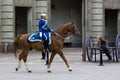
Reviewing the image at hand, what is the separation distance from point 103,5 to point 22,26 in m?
6.34

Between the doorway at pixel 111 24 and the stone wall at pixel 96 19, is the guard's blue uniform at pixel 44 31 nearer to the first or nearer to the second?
the stone wall at pixel 96 19

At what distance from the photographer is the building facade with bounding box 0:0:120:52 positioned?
3325 cm

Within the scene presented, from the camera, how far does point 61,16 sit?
3981cm

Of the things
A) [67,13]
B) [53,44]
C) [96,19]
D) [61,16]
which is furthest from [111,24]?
[53,44]

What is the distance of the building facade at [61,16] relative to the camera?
33.2m

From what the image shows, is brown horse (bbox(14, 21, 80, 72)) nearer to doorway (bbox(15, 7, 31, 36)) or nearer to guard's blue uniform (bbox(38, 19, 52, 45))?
guard's blue uniform (bbox(38, 19, 52, 45))

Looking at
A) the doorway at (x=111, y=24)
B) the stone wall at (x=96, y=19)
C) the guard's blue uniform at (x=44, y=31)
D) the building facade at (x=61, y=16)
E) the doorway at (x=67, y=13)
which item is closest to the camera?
the guard's blue uniform at (x=44, y=31)

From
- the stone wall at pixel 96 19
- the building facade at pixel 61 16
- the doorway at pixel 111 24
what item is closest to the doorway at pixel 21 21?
the building facade at pixel 61 16

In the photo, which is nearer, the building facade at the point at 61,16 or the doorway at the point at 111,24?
the building facade at the point at 61,16

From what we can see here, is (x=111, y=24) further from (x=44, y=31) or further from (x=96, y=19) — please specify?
(x=44, y=31)

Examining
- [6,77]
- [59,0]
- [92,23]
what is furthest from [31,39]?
[59,0]

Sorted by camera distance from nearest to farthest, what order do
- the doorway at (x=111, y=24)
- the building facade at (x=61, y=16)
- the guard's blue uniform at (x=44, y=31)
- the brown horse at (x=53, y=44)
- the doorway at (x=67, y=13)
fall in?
1. the guard's blue uniform at (x=44, y=31)
2. the brown horse at (x=53, y=44)
3. the building facade at (x=61, y=16)
4. the doorway at (x=67, y=13)
5. the doorway at (x=111, y=24)

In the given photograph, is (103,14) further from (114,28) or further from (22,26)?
(22,26)

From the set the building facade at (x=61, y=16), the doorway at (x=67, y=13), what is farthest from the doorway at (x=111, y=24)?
the doorway at (x=67, y=13)
